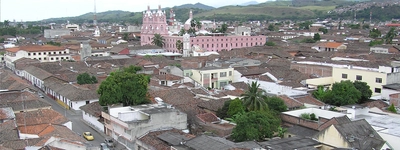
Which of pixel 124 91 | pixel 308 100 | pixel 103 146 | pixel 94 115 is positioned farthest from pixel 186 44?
pixel 103 146

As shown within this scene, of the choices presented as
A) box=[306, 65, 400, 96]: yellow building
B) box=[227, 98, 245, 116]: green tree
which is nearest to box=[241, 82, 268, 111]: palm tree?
box=[227, 98, 245, 116]: green tree

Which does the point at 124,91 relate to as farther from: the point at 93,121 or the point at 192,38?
the point at 192,38

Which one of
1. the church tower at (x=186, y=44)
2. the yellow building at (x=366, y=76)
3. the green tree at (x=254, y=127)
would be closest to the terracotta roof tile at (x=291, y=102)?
the green tree at (x=254, y=127)

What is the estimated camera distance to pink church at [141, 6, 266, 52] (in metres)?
68.0

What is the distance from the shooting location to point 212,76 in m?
36.1

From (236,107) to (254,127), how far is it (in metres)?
4.06

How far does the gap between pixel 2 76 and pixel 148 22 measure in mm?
37216

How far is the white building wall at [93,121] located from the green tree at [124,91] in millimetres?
1187

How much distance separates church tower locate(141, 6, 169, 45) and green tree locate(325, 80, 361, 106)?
47.0 meters

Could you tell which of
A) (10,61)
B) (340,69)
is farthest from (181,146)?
(10,61)

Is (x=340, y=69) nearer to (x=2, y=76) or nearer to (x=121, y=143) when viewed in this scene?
(x=121, y=143)

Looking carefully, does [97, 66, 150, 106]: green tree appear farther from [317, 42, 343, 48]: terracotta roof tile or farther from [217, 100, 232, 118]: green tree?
[317, 42, 343, 48]: terracotta roof tile

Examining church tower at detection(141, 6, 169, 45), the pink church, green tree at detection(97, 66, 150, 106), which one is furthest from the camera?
church tower at detection(141, 6, 169, 45)

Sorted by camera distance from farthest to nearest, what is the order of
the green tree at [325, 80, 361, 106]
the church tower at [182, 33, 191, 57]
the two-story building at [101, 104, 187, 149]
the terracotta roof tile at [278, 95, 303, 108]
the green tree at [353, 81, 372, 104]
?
the church tower at [182, 33, 191, 57]
the green tree at [353, 81, 372, 104]
the green tree at [325, 80, 361, 106]
the terracotta roof tile at [278, 95, 303, 108]
the two-story building at [101, 104, 187, 149]
